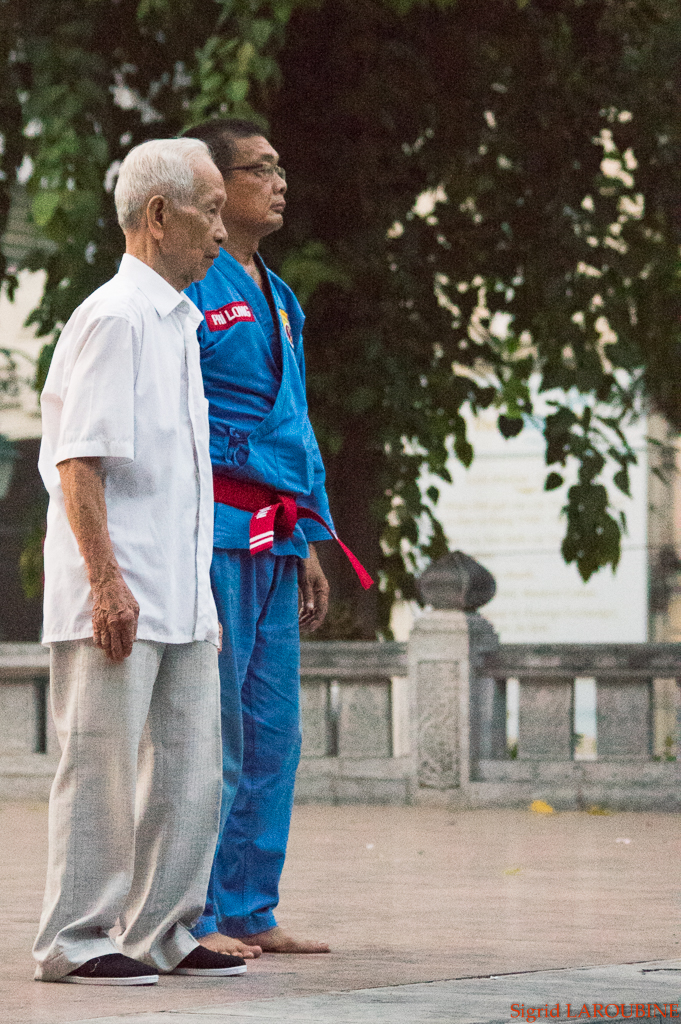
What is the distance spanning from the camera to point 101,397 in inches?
168

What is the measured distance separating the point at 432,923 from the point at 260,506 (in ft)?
4.61

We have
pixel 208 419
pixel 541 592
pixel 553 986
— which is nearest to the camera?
pixel 553 986

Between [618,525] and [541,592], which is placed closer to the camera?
[618,525]

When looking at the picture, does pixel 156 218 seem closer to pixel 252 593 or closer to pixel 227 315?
pixel 227 315

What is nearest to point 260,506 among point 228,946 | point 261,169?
point 261,169

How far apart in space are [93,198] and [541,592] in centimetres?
847

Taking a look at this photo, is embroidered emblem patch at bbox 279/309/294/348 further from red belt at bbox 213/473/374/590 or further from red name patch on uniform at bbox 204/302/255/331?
red belt at bbox 213/473/374/590

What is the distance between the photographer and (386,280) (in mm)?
10688

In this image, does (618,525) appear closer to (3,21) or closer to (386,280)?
(386,280)

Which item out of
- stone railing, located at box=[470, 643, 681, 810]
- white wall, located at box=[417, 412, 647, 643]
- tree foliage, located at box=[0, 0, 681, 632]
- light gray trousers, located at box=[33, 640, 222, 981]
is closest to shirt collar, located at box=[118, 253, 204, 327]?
light gray trousers, located at box=[33, 640, 222, 981]

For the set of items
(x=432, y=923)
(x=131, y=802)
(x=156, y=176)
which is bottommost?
(x=432, y=923)

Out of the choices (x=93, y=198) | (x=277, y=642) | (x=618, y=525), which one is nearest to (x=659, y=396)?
(x=618, y=525)

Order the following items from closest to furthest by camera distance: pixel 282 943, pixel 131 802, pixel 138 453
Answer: pixel 131 802 → pixel 138 453 → pixel 282 943

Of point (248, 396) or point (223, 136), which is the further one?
point (223, 136)
